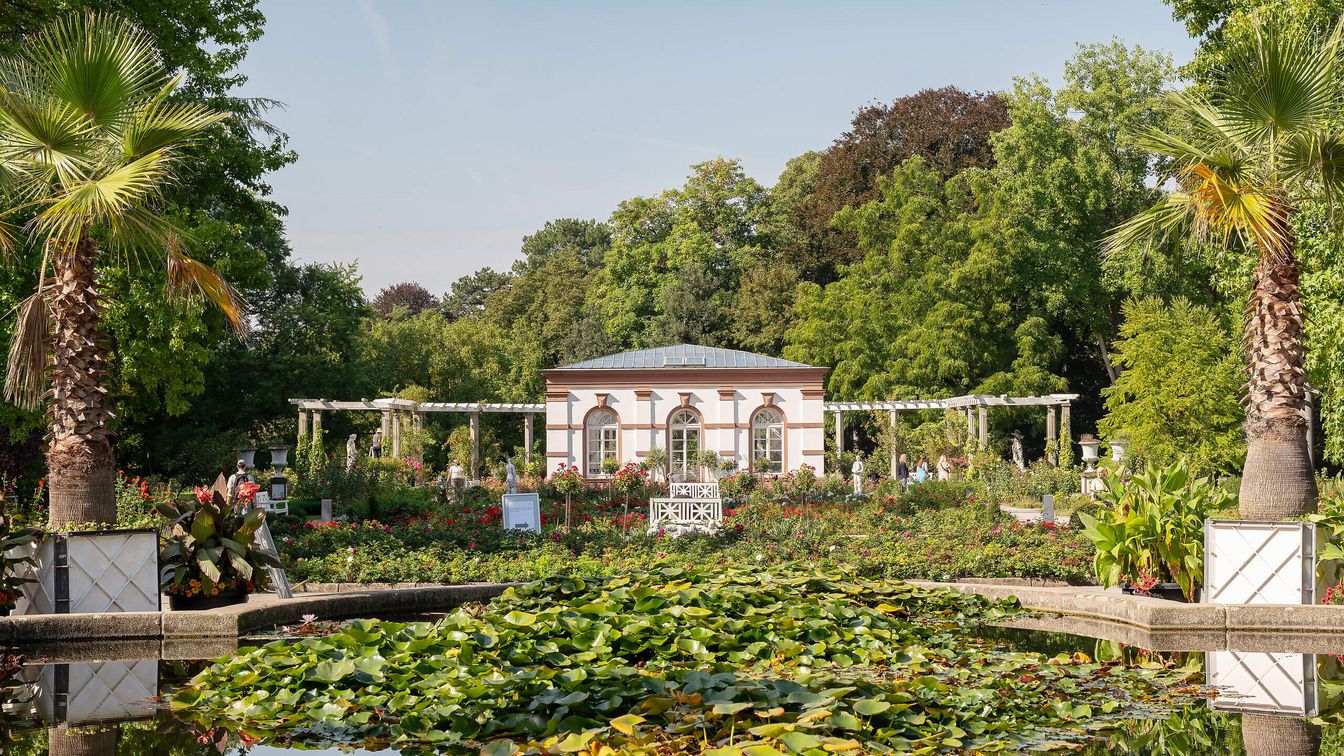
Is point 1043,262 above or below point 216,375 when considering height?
above

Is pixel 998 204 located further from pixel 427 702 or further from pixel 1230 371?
pixel 427 702

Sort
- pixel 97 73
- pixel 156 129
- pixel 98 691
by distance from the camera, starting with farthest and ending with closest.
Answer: pixel 156 129
pixel 97 73
pixel 98 691

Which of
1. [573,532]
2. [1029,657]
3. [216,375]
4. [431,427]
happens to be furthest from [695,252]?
[1029,657]

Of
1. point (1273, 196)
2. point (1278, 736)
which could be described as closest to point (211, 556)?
point (1278, 736)

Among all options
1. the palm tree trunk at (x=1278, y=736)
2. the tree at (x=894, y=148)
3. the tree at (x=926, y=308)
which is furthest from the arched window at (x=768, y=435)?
the palm tree trunk at (x=1278, y=736)

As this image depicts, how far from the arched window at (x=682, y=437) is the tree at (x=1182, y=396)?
9.56 meters

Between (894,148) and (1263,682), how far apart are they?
33.3 metres

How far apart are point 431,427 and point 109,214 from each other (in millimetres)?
25974

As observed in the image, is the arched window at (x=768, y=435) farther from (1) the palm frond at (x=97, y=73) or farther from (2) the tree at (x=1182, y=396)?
(1) the palm frond at (x=97, y=73)

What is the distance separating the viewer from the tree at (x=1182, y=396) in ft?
76.3

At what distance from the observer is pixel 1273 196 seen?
37.7 feet

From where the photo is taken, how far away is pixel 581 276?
162ft

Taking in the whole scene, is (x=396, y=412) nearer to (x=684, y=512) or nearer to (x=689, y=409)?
(x=689, y=409)

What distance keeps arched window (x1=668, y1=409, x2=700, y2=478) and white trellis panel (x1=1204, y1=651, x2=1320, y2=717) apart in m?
20.6
